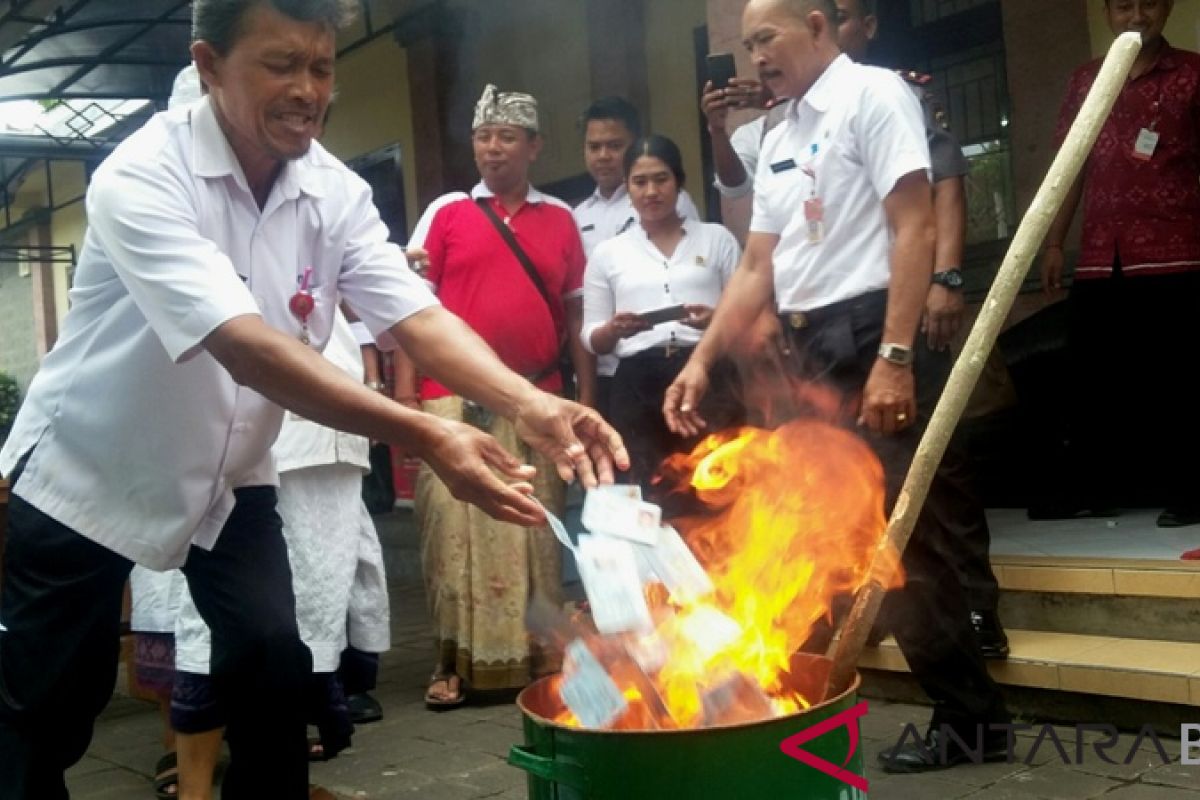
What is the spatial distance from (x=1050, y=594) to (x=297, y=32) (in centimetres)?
332

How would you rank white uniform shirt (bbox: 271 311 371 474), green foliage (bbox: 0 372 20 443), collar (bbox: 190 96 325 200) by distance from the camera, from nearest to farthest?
collar (bbox: 190 96 325 200) < white uniform shirt (bbox: 271 311 371 474) < green foliage (bbox: 0 372 20 443)

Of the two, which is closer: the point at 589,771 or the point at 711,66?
the point at 589,771

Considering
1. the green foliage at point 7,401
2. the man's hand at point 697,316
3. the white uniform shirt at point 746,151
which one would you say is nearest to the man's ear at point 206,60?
the man's hand at point 697,316

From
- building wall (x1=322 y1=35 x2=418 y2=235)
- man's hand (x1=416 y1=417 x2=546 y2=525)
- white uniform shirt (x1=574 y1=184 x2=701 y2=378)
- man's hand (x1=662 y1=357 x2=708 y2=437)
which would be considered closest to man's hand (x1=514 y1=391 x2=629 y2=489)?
man's hand (x1=416 y1=417 x2=546 y2=525)

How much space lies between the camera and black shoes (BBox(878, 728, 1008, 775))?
3920mm

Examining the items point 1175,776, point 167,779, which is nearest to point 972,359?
point 1175,776

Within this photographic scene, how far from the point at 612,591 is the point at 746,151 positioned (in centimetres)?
358

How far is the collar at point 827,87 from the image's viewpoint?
3984 millimetres

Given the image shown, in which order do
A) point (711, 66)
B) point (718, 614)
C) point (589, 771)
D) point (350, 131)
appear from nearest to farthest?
point (589, 771) → point (718, 614) → point (711, 66) → point (350, 131)

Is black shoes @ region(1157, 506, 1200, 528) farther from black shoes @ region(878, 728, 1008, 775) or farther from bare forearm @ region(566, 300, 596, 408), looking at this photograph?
bare forearm @ region(566, 300, 596, 408)

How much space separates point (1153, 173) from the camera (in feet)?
17.3

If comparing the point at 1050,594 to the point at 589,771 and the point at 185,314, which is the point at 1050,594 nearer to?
the point at 589,771

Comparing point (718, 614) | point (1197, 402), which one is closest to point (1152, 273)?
point (1197, 402)

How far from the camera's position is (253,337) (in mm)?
2475
